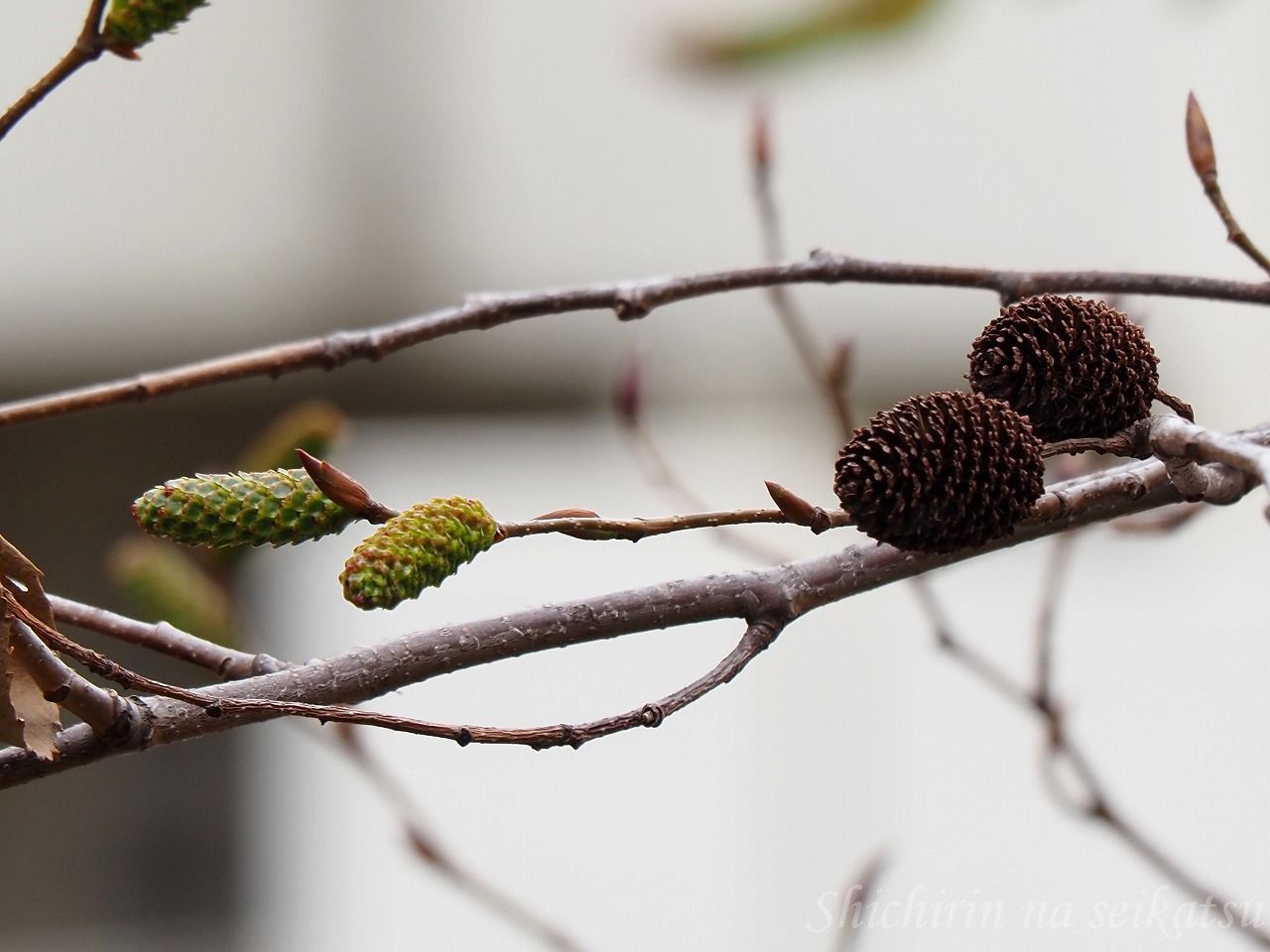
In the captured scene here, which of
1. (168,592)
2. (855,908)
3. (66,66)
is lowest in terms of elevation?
(855,908)

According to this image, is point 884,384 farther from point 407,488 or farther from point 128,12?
point 128,12

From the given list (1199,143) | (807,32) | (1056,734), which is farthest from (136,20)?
(807,32)

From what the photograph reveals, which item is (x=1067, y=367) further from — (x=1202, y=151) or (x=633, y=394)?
(x=633, y=394)

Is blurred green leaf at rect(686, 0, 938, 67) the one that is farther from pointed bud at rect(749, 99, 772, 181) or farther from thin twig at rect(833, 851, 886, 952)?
thin twig at rect(833, 851, 886, 952)

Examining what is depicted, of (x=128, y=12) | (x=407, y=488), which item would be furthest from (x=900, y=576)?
(x=407, y=488)

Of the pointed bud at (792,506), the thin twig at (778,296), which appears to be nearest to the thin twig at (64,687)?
the pointed bud at (792,506)

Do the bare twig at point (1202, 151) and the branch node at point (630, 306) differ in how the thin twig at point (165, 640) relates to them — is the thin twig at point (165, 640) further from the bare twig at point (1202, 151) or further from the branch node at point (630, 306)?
the bare twig at point (1202, 151)
